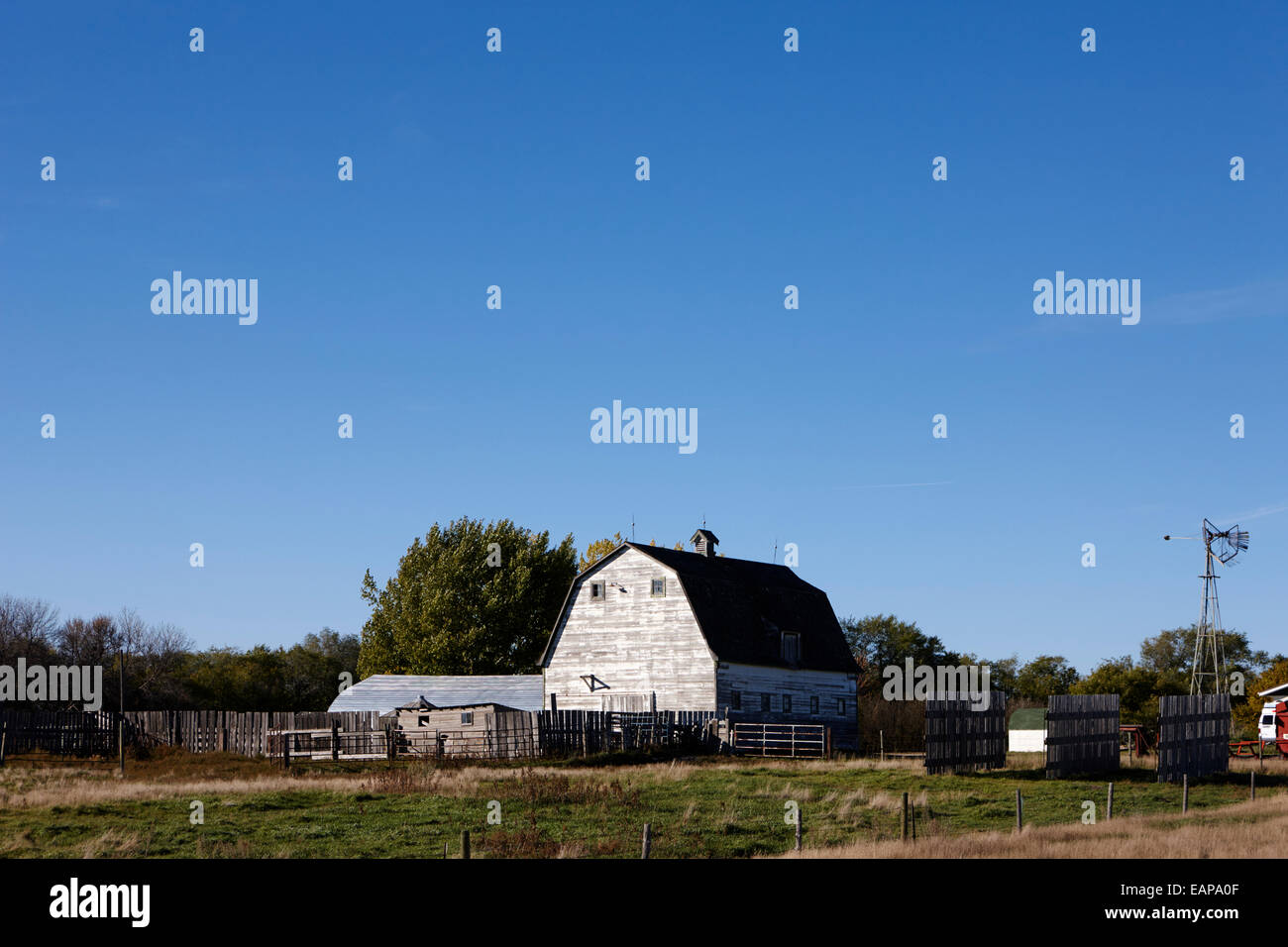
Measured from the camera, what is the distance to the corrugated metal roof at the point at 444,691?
6850 centimetres

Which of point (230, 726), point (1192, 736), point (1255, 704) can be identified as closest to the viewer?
point (1192, 736)

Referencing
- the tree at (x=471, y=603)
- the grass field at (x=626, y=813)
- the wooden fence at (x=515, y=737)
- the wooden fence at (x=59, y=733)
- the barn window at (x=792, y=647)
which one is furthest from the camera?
the tree at (x=471, y=603)

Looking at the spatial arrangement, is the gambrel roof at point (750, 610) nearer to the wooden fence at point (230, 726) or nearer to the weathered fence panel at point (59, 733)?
the wooden fence at point (230, 726)

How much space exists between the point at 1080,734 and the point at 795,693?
24.3 m

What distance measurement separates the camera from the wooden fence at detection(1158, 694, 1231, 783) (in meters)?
38.3

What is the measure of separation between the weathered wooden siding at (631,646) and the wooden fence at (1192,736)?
2236cm

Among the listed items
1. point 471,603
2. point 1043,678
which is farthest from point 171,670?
point 1043,678

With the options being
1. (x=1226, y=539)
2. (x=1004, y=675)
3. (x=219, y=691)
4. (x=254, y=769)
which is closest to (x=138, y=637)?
(x=219, y=691)

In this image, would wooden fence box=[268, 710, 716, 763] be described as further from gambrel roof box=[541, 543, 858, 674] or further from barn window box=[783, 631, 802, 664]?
barn window box=[783, 631, 802, 664]

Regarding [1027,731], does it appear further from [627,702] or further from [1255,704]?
[627,702]

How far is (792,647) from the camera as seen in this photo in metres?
63.4

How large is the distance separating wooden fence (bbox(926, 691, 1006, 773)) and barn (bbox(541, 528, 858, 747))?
16418 mm

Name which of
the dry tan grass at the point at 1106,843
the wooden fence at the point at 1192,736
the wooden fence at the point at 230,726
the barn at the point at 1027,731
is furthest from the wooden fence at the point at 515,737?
the dry tan grass at the point at 1106,843

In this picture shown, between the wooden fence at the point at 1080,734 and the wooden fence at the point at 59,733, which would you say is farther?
the wooden fence at the point at 59,733
